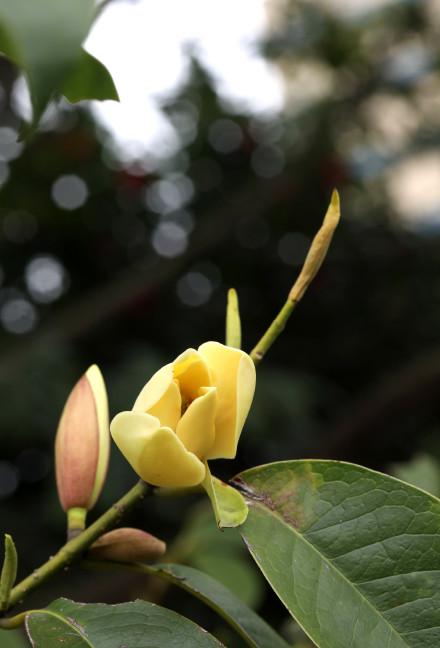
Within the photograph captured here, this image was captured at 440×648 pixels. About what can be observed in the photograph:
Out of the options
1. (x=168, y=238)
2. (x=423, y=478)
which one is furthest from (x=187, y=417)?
(x=168, y=238)

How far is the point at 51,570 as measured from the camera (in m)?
0.43

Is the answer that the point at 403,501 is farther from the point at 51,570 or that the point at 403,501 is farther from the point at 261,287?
the point at 261,287

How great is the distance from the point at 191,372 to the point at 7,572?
0.55ft

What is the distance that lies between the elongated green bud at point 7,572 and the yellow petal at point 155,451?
0.30 feet

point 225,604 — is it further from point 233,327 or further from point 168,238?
point 168,238

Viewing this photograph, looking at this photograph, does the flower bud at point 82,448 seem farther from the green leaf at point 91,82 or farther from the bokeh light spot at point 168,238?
the bokeh light spot at point 168,238

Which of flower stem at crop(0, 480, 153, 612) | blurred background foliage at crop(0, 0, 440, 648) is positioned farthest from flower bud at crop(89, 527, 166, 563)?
blurred background foliage at crop(0, 0, 440, 648)

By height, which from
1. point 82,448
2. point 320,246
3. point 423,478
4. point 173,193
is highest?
point 320,246

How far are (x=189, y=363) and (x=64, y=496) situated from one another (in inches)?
6.2

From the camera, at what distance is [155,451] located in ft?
1.22

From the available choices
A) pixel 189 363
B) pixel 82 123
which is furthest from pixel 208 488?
pixel 82 123

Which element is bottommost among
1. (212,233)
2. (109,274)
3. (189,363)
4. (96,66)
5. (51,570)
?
(109,274)

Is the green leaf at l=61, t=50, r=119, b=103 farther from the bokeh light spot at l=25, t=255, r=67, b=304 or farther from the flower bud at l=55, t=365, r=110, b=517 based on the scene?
the bokeh light spot at l=25, t=255, r=67, b=304

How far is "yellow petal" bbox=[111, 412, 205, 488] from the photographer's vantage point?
1.21ft
